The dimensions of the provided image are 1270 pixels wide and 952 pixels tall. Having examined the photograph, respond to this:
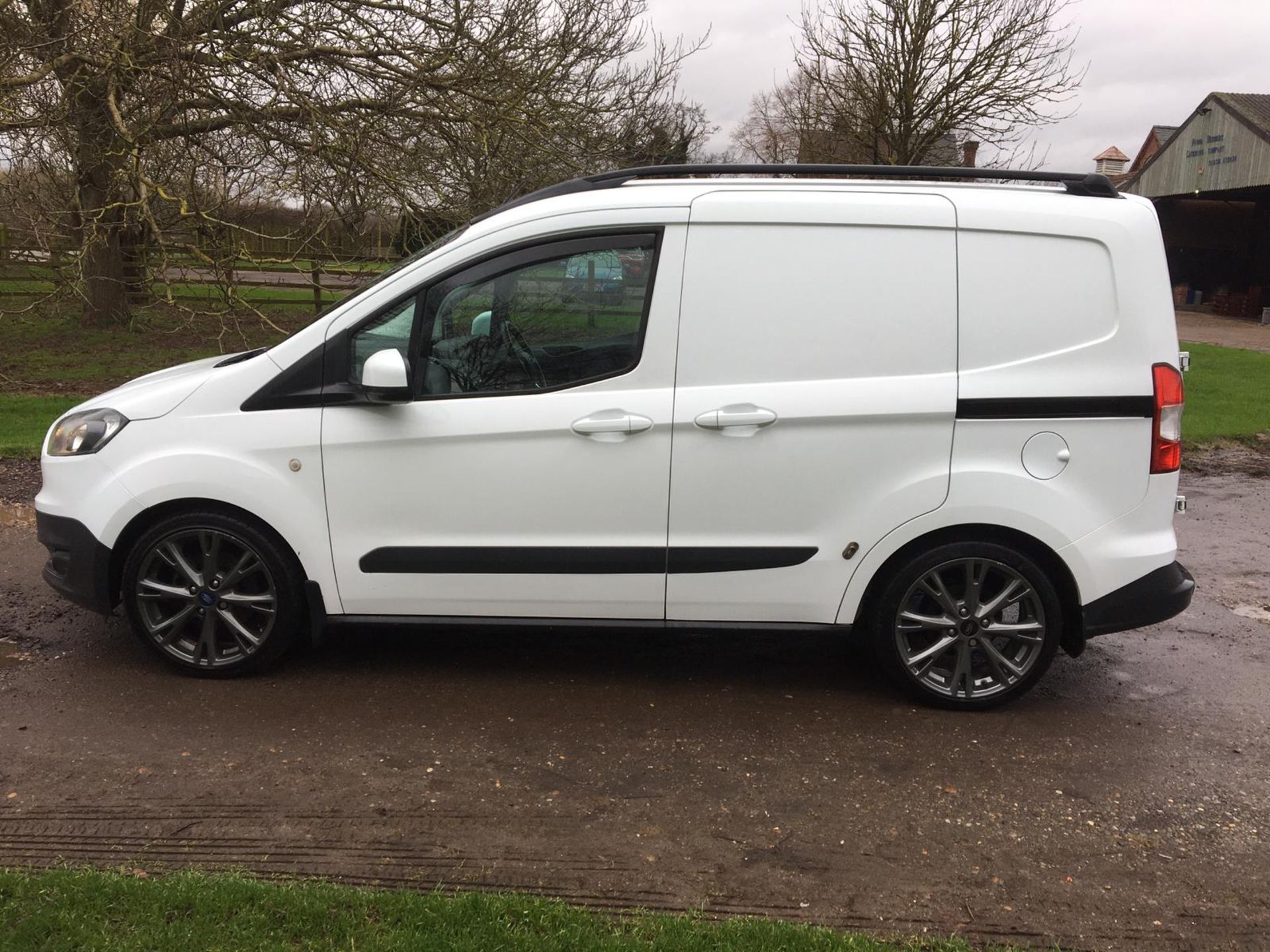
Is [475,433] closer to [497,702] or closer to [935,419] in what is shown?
[497,702]

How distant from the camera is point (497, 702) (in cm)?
429

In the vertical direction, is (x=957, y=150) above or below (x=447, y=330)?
above

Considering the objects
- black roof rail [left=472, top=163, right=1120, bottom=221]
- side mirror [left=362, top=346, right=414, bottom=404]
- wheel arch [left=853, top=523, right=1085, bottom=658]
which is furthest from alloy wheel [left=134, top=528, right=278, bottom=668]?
wheel arch [left=853, top=523, right=1085, bottom=658]

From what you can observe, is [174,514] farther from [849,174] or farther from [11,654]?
[849,174]

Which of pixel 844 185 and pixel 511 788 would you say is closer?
pixel 511 788

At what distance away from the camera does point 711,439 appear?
4031mm

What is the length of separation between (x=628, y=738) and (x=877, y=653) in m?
1.10

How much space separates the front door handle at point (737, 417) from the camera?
400 centimetres

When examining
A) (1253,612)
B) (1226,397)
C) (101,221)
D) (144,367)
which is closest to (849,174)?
(1253,612)

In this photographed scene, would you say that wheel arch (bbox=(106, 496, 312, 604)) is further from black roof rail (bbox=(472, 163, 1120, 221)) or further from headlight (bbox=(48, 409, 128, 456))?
black roof rail (bbox=(472, 163, 1120, 221))

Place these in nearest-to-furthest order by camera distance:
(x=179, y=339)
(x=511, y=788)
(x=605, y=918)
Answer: (x=605, y=918), (x=511, y=788), (x=179, y=339)

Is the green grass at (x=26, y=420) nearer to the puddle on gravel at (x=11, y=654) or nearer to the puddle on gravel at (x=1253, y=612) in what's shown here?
the puddle on gravel at (x=11, y=654)

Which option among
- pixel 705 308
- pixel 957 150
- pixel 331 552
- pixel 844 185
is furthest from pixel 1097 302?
pixel 957 150

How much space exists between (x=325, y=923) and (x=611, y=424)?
6.66ft
